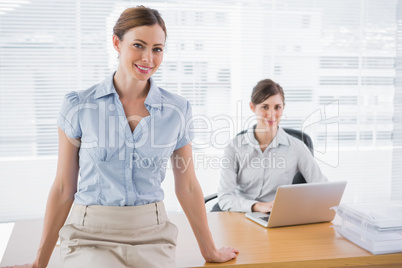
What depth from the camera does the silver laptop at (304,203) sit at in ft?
6.10

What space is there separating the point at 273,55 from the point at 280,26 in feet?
0.99

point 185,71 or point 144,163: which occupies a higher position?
point 185,71

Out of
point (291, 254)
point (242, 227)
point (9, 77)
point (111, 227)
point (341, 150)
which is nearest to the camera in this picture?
point (111, 227)

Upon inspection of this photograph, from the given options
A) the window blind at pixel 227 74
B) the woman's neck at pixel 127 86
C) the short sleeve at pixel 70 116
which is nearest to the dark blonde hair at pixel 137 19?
the woman's neck at pixel 127 86

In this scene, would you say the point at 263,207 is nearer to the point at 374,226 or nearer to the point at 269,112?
the point at 374,226

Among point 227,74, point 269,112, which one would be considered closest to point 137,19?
point 269,112

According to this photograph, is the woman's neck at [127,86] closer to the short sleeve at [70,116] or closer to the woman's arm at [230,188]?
the short sleeve at [70,116]

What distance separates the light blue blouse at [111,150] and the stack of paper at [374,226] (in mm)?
847

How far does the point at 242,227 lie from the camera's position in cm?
200

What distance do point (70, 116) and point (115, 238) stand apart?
46cm

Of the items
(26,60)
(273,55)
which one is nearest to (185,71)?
(273,55)

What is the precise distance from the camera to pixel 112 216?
1.49 m

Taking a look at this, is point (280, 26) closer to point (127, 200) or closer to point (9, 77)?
point (9, 77)

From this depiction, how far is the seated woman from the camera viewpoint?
2611mm
